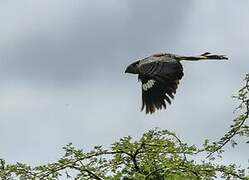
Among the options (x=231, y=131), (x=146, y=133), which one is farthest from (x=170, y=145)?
(x=231, y=131)

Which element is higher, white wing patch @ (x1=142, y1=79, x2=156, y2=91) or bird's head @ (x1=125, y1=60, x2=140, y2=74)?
bird's head @ (x1=125, y1=60, x2=140, y2=74)

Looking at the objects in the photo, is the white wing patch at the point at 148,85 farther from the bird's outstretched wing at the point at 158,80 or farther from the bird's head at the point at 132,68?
the bird's head at the point at 132,68

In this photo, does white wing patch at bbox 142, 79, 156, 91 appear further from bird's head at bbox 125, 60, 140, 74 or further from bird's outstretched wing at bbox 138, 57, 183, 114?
bird's head at bbox 125, 60, 140, 74

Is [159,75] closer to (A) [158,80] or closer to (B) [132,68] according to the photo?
(A) [158,80]

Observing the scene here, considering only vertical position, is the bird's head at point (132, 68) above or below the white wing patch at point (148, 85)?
above

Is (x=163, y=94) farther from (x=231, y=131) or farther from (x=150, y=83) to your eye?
(x=231, y=131)

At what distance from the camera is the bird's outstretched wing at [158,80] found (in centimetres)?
1597

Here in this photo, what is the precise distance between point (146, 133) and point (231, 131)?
5.33 feet

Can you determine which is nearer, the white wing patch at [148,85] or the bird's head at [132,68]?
the white wing patch at [148,85]

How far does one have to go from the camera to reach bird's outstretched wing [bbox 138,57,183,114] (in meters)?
16.0

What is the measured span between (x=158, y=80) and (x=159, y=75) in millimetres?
79

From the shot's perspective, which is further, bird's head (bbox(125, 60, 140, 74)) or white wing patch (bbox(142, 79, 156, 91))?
bird's head (bbox(125, 60, 140, 74))

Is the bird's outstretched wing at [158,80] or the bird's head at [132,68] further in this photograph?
the bird's head at [132,68]

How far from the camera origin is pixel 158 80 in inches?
629
